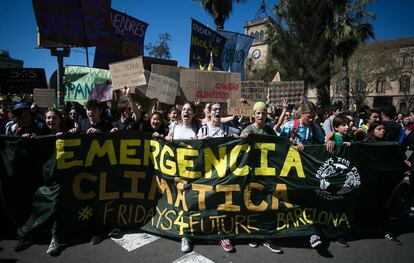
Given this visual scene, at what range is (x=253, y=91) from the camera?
5641 mm

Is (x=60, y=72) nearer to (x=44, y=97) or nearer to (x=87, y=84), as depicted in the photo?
(x=44, y=97)

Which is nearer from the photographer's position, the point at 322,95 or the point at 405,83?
the point at 322,95

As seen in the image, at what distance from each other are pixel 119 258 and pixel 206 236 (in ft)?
3.60

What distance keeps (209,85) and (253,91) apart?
99 cm

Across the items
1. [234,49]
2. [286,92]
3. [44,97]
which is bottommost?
[44,97]

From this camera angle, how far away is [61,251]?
313cm

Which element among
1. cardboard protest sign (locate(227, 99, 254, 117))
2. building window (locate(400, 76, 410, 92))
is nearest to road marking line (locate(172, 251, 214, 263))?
cardboard protest sign (locate(227, 99, 254, 117))

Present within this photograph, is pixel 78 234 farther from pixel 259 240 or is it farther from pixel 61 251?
pixel 259 240

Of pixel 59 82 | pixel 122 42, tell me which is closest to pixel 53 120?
pixel 59 82

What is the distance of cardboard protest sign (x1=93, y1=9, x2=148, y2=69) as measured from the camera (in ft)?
24.6

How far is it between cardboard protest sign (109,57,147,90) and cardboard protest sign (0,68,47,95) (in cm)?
440

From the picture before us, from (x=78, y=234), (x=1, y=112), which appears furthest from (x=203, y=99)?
(x=1, y=112)

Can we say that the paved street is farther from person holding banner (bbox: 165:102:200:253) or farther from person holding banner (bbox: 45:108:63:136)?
person holding banner (bbox: 45:108:63:136)

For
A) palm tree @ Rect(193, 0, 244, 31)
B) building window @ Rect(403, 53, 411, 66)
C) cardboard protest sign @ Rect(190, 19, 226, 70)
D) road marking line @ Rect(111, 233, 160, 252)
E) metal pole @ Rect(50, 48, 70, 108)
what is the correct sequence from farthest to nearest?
building window @ Rect(403, 53, 411, 66)
palm tree @ Rect(193, 0, 244, 31)
cardboard protest sign @ Rect(190, 19, 226, 70)
metal pole @ Rect(50, 48, 70, 108)
road marking line @ Rect(111, 233, 160, 252)
